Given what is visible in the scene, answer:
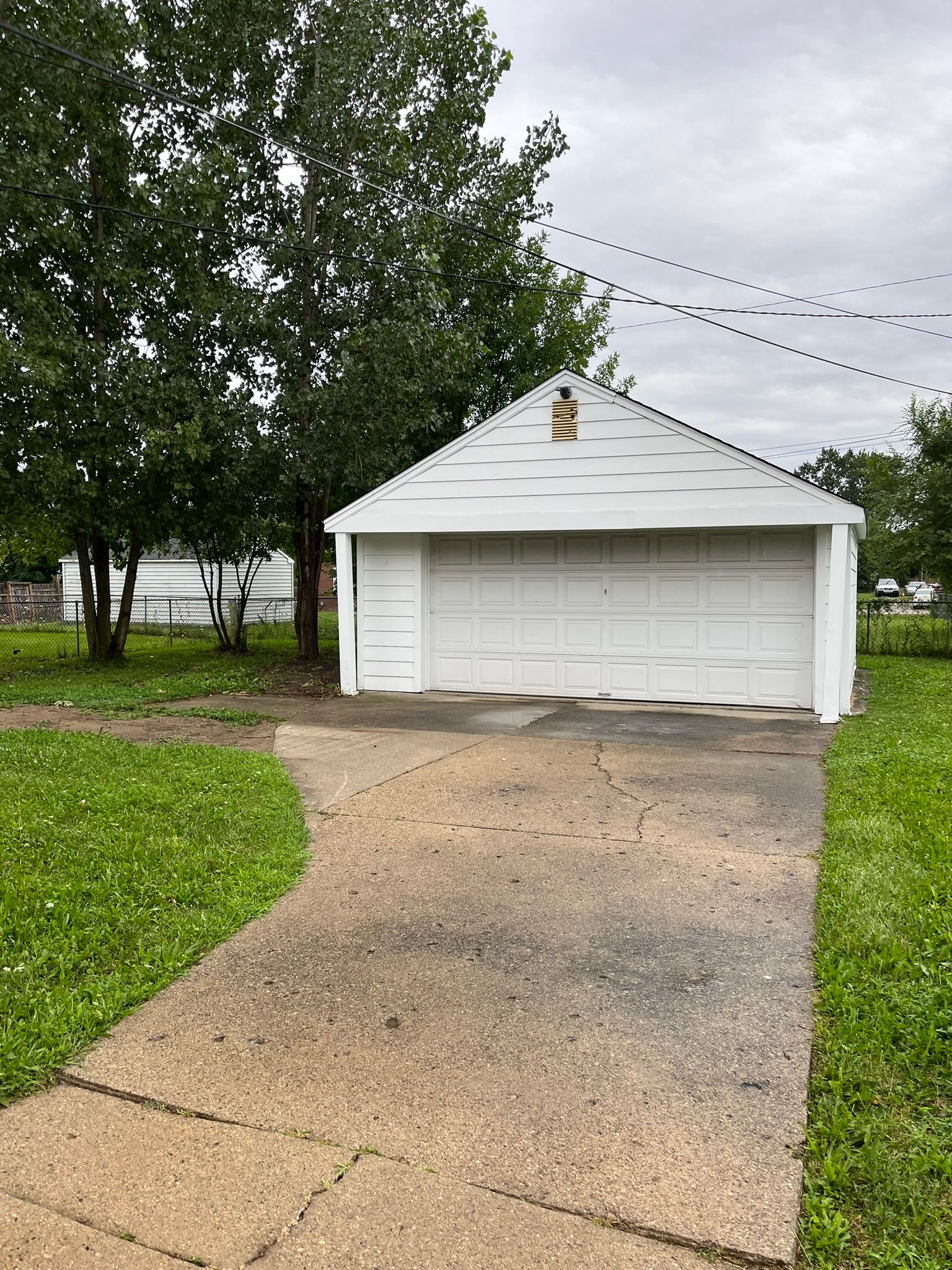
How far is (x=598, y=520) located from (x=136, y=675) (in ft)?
28.4

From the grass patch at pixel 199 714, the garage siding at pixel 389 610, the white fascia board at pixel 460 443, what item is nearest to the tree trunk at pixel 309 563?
the garage siding at pixel 389 610

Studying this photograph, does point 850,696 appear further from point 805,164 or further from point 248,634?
point 248,634

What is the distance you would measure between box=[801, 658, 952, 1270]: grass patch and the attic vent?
6.10m

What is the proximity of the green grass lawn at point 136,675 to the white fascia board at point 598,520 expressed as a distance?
3406mm

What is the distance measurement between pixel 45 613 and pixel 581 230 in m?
25.0

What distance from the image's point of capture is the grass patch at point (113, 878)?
3.16m

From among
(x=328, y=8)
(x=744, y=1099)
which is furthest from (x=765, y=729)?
(x=328, y=8)

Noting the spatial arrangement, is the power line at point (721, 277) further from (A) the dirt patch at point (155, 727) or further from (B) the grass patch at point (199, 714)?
(A) the dirt patch at point (155, 727)

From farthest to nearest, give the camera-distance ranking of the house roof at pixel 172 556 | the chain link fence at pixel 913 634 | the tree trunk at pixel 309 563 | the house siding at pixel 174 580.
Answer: the house siding at pixel 174 580 < the house roof at pixel 172 556 < the chain link fence at pixel 913 634 < the tree trunk at pixel 309 563

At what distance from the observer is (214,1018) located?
3.17 meters

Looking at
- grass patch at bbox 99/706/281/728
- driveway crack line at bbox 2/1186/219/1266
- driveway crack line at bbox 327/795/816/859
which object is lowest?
grass patch at bbox 99/706/281/728

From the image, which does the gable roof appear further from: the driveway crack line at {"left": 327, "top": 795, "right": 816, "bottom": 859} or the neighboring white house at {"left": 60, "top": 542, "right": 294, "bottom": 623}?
the neighboring white house at {"left": 60, "top": 542, "right": 294, "bottom": 623}

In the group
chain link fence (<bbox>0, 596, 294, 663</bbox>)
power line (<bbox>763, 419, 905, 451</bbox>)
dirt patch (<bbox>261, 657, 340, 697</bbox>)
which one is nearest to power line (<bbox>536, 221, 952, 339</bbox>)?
dirt patch (<bbox>261, 657, 340, 697</bbox>)

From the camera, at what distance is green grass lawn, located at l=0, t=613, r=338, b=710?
1194 cm
